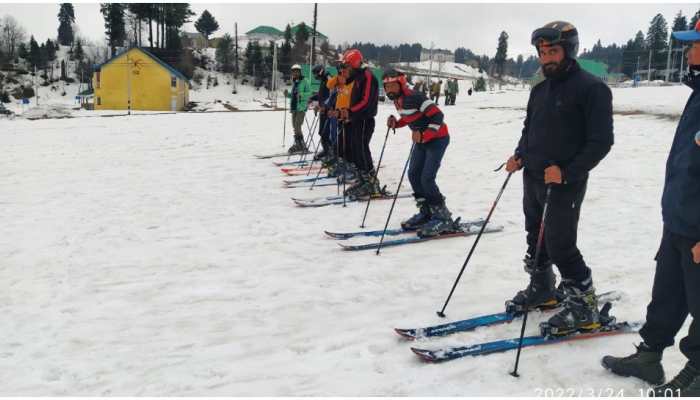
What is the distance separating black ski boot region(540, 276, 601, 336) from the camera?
11.4 ft

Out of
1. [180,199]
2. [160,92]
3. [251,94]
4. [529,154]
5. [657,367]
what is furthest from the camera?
[251,94]

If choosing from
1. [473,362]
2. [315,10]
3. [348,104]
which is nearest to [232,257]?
[473,362]

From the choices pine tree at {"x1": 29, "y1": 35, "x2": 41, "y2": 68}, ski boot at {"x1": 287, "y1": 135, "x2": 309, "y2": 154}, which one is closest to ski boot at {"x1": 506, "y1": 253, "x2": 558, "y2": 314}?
ski boot at {"x1": 287, "y1": 135, "x2": 309, "y2": 154}

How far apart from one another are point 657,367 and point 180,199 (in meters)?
7.12

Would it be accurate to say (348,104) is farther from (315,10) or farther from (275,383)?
(315,10)

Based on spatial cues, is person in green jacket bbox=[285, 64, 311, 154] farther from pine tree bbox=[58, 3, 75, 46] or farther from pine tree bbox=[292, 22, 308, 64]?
pine tree bbox=[58, 3, 75, 46]

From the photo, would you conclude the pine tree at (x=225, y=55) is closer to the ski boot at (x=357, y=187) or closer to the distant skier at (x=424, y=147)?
the ski boot at (x=357, y=187)

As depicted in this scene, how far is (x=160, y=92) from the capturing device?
45.1 metres

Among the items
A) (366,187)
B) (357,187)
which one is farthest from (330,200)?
(366,187)

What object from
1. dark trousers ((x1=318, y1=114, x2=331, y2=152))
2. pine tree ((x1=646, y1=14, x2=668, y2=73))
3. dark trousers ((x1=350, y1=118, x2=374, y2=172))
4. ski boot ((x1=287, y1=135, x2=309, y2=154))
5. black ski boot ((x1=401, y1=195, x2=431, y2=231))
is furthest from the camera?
pine tree ((x1=646, y1=14, x2=668, y2=73))

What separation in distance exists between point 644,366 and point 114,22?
232ft

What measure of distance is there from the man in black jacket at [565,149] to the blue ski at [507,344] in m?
0.06

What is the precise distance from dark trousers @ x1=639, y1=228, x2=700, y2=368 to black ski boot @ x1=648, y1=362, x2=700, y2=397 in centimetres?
5

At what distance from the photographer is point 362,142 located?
8.09 meters
